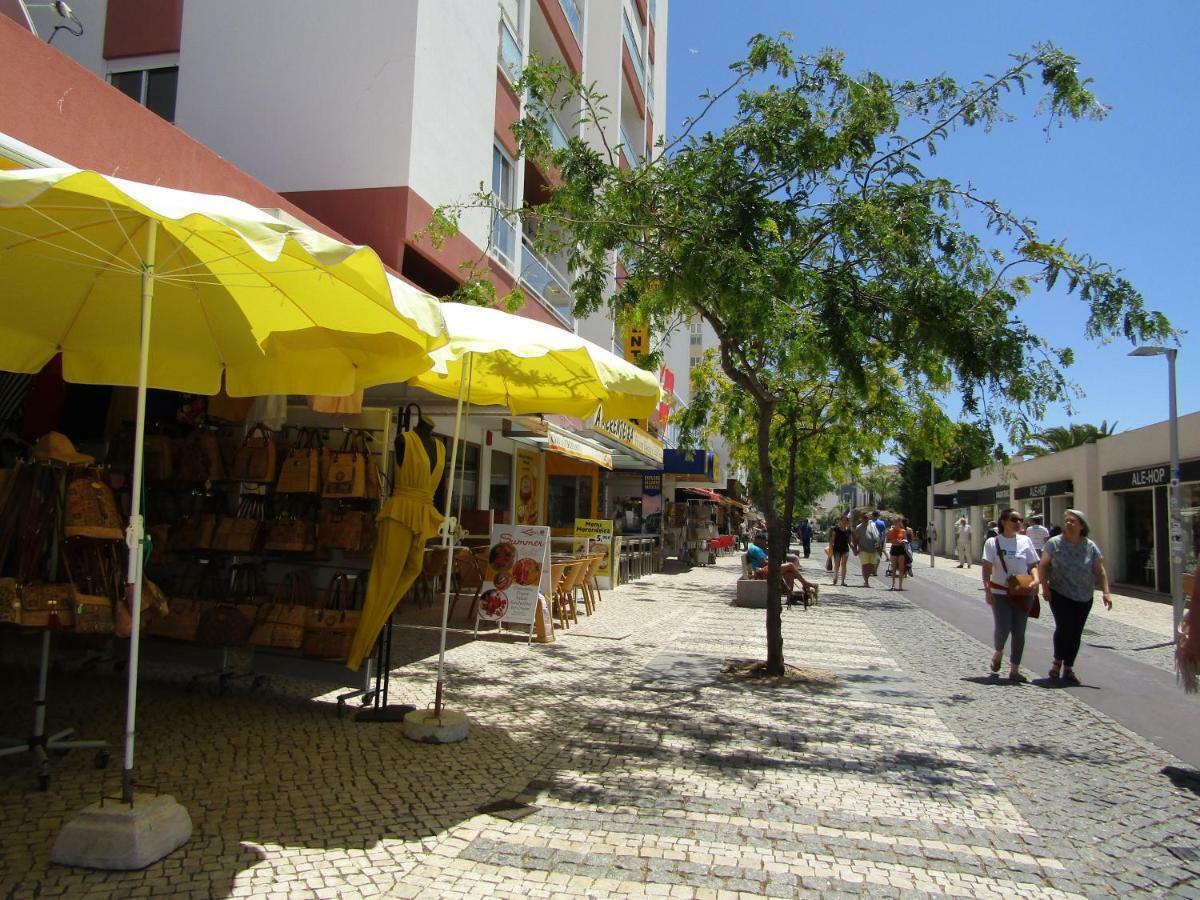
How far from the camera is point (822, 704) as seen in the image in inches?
280

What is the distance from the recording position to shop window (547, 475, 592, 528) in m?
20.6

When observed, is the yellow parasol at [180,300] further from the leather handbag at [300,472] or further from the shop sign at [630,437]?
the shop sign at [630,437]

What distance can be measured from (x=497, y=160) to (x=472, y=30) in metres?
2.49

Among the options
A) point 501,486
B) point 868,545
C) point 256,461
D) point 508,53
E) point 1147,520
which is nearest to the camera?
point 256,461

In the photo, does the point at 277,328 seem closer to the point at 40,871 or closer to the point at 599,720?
the point at 40,871

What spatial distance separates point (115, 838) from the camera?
3.43 meters

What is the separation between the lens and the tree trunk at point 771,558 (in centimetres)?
811

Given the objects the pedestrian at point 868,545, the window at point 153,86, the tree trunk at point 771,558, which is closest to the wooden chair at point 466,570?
the tree trunk at point 771,558

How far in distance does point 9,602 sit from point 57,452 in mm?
890

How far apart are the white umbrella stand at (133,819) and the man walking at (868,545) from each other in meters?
18.7

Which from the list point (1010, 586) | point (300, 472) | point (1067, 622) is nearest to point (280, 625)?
point (300, 472)

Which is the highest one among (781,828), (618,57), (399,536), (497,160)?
(618,57)

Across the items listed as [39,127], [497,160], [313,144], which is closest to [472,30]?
[497,160]

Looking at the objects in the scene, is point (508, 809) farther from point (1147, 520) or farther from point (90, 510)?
point (1147, 520)
